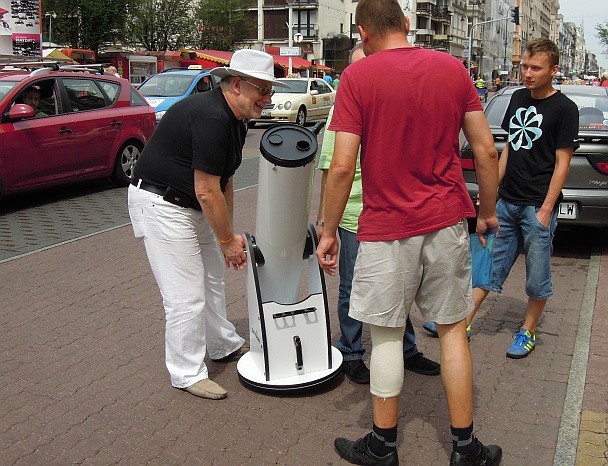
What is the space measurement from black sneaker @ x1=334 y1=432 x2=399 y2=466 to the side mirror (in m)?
7.02

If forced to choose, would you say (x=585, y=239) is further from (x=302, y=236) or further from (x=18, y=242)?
(x=18, y=242)

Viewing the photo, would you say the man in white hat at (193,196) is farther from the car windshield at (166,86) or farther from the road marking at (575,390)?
the car windshield at (166,86)

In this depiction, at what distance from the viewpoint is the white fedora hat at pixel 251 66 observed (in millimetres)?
3678

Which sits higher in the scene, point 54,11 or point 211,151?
point 54,11

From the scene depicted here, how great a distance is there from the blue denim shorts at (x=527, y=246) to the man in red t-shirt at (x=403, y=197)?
150 cm

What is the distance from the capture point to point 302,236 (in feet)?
13.0

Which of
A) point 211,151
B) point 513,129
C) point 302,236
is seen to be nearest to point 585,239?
point 513,129

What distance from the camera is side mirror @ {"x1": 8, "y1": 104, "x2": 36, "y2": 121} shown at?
29.3ft

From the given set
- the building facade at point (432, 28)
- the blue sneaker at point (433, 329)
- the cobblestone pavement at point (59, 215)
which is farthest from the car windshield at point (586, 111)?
the building facade at point (432, 28)

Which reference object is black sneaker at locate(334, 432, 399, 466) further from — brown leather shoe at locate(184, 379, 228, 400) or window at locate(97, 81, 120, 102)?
window at locate(97, 81, 120, 102)

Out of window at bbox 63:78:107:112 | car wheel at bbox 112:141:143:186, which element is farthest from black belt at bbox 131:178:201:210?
car wheel at bbox 112:141:143:186

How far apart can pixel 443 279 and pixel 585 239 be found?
5780 millimetres

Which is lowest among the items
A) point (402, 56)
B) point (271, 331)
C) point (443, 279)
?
point (271, 331)

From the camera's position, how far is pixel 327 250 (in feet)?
10.5
